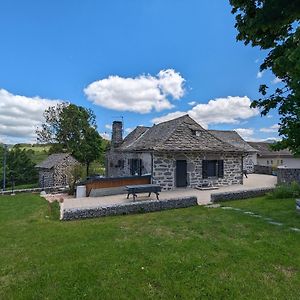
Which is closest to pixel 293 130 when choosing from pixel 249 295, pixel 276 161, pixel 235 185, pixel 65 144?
pixel 249 295

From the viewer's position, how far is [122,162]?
2286 centimetres

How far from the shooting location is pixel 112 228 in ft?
26.8

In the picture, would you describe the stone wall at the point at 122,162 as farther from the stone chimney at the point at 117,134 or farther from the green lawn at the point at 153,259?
the green lawn at the point at 153,259

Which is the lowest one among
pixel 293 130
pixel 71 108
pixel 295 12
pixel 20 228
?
pixel 20 228

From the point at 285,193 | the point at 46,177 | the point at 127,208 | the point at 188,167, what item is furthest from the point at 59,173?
the point at 285,193

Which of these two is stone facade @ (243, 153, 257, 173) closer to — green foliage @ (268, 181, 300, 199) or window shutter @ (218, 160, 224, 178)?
window shutter @ (218, 160, 224, 178)

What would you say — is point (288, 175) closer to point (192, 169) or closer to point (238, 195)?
point (192, 169)

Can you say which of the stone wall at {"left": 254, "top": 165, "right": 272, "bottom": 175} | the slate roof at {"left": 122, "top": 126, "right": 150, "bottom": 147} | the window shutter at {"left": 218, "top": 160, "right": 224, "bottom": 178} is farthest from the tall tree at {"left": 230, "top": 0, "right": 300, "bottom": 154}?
the stone wall at {"left": 254, "top": 165, "right": 272, "bottom": 175}

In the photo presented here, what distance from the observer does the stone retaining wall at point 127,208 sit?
403 inches

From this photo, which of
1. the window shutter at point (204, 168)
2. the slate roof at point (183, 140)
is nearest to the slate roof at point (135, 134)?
the slate roof at point (183, 140)

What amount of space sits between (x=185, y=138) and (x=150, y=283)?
14699 millimetres

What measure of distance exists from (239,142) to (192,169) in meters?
21.3

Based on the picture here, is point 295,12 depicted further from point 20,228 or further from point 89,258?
point 20,228

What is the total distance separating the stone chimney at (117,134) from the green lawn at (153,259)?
16.2 meters
